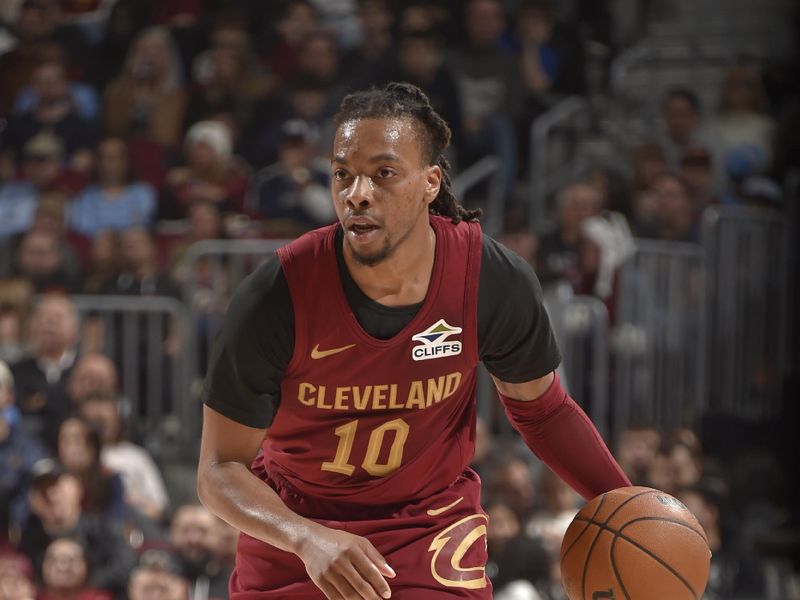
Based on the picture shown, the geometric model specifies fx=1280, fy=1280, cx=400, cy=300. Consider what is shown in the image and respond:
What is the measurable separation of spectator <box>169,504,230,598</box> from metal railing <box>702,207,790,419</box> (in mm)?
3172

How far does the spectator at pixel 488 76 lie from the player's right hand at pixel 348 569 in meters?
5.57

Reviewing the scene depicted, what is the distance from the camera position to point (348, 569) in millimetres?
2637

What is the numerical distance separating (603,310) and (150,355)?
2.50 meters

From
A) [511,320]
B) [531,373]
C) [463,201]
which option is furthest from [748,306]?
[511,320]

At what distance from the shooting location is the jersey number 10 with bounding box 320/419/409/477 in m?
3.06

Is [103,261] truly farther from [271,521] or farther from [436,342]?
[271,521]

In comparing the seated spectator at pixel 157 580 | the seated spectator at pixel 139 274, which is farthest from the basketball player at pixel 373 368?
A: the seated spectator at pixel 139 274

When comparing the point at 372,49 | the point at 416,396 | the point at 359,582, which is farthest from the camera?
the point at 372,49

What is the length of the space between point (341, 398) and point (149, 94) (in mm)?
5895

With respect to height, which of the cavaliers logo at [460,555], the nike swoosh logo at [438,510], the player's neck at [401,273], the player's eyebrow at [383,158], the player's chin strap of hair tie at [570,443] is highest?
the player's eyebrow at [383,158]

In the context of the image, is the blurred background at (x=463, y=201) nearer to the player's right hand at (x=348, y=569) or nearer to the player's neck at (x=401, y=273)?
the player's neck at (x=401, y=273)

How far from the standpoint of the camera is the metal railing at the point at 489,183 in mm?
7645

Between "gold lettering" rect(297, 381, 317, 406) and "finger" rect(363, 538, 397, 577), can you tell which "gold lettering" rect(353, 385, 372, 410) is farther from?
"finger" rect(363, 538, 397, 577)

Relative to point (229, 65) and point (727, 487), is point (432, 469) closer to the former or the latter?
point (727, 487)
